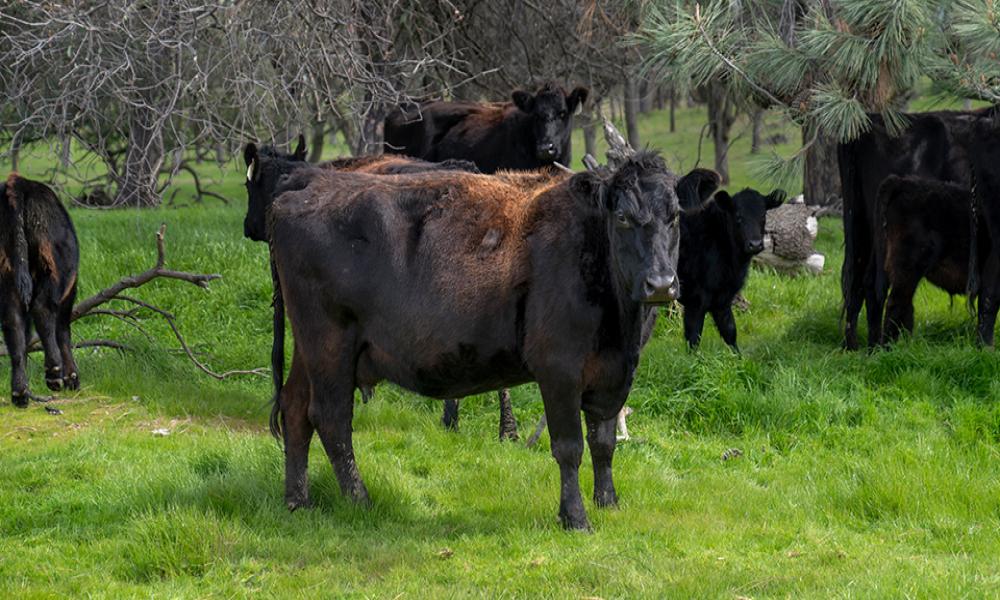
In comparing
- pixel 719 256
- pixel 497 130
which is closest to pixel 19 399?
pixel 719 256

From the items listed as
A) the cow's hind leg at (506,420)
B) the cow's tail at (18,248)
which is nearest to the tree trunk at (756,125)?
the cow's hind leg at (506,420)

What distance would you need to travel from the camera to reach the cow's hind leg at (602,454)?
24.5 ft

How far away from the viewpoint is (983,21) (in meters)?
10.0

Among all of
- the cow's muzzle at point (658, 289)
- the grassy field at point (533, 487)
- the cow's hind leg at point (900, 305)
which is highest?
the cow's muzzle at point (658, 289)

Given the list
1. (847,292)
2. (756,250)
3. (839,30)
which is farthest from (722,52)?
(847,292)

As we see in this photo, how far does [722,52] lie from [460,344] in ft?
19.3

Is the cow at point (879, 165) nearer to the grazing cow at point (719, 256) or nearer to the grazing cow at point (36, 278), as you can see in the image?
the grazing cow at point (719, 256)

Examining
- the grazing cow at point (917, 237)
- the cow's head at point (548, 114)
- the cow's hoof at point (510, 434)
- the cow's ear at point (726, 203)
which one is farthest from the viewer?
the cow's head at point (548, 114)

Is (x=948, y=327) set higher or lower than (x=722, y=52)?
lower

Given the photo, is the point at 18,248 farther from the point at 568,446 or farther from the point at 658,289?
the point at 658,289

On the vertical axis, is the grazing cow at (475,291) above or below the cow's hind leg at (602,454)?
above

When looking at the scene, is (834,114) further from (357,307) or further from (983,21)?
(357,307)

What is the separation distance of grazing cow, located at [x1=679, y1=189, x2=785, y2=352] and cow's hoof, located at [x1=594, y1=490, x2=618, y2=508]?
4430 millimetres

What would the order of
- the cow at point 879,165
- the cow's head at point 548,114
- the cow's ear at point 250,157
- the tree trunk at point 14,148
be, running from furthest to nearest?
the cow's head at point 548,114 → the cow at point 879,165 → the tree trunk at point 14,148 → the cow's ear at point 250,157
